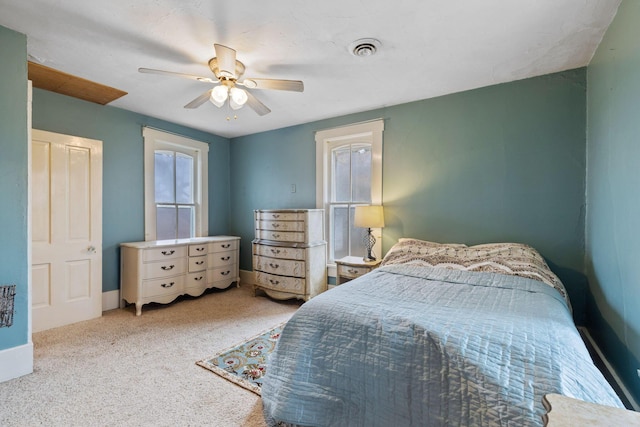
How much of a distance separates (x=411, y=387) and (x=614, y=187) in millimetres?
1892

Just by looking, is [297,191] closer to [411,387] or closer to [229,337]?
[229,337]

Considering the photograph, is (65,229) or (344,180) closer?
(65,229)

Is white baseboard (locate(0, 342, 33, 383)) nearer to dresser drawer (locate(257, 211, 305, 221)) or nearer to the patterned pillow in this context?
dresser drawer (locate(257, 211, 305, 221))

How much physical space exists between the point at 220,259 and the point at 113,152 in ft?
6.18

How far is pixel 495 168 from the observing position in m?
2.95

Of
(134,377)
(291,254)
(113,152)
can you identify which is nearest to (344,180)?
(291,254)

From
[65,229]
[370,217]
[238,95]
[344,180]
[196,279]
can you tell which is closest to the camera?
[238,95]

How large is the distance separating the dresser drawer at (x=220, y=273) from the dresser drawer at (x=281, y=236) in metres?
0.73

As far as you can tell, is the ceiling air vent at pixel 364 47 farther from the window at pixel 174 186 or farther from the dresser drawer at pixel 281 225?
the window at pixel 174 186

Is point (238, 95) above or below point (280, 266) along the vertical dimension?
above

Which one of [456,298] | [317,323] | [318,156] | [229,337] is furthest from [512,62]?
[229,337]

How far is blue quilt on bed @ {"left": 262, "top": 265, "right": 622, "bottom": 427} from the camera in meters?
1.08

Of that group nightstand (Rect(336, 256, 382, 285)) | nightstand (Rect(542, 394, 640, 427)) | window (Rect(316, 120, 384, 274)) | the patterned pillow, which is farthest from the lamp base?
nightstand (Rect(542, 394, 640, 427))

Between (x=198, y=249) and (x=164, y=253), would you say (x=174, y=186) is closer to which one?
(x=198, y=249)
